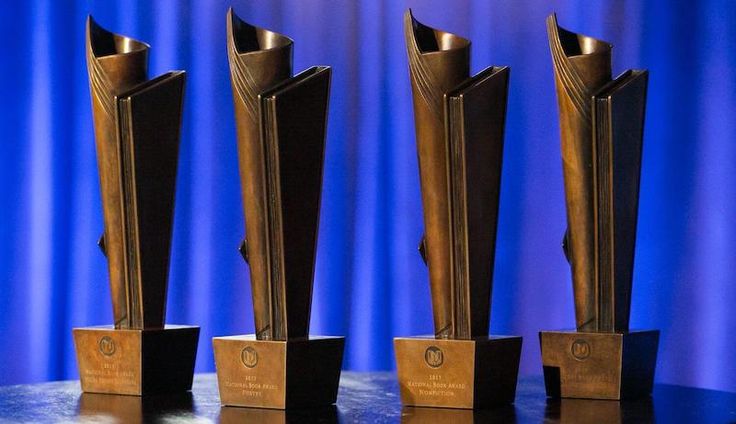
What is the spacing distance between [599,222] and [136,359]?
676 mm

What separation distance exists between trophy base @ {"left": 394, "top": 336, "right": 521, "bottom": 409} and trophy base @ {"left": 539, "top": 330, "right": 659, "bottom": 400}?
0.31 feet

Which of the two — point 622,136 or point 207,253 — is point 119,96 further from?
point 207,253

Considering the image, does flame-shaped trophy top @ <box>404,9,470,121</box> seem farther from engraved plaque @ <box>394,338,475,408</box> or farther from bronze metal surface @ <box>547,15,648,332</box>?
engraved plaque @ <box>394,338,475,408</box>

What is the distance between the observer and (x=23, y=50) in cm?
274

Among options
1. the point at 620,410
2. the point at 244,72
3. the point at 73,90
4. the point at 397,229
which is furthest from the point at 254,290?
the point at 73,90

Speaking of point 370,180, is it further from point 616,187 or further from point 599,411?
point 599,411

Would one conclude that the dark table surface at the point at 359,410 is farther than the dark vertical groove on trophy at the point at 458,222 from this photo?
No

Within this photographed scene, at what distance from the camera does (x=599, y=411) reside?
1.43 m

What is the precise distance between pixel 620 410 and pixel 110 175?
78 cm

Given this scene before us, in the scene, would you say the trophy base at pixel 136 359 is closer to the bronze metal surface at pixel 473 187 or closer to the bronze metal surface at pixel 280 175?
the bronze metal surface at pixel 280 175

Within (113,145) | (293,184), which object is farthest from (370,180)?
(293,184)

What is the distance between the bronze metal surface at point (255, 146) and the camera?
1.48 m

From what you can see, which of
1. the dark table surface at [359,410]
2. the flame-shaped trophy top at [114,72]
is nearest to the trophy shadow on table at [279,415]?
the dark table surface at [359,410]

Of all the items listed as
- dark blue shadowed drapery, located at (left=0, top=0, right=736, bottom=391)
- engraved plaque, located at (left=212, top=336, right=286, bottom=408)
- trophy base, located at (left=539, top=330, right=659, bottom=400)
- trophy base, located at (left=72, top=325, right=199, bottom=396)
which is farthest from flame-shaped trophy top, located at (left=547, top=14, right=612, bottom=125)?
dark blue shadowed drapery, located at (left=0, top=0, right=736, bottom=391)
